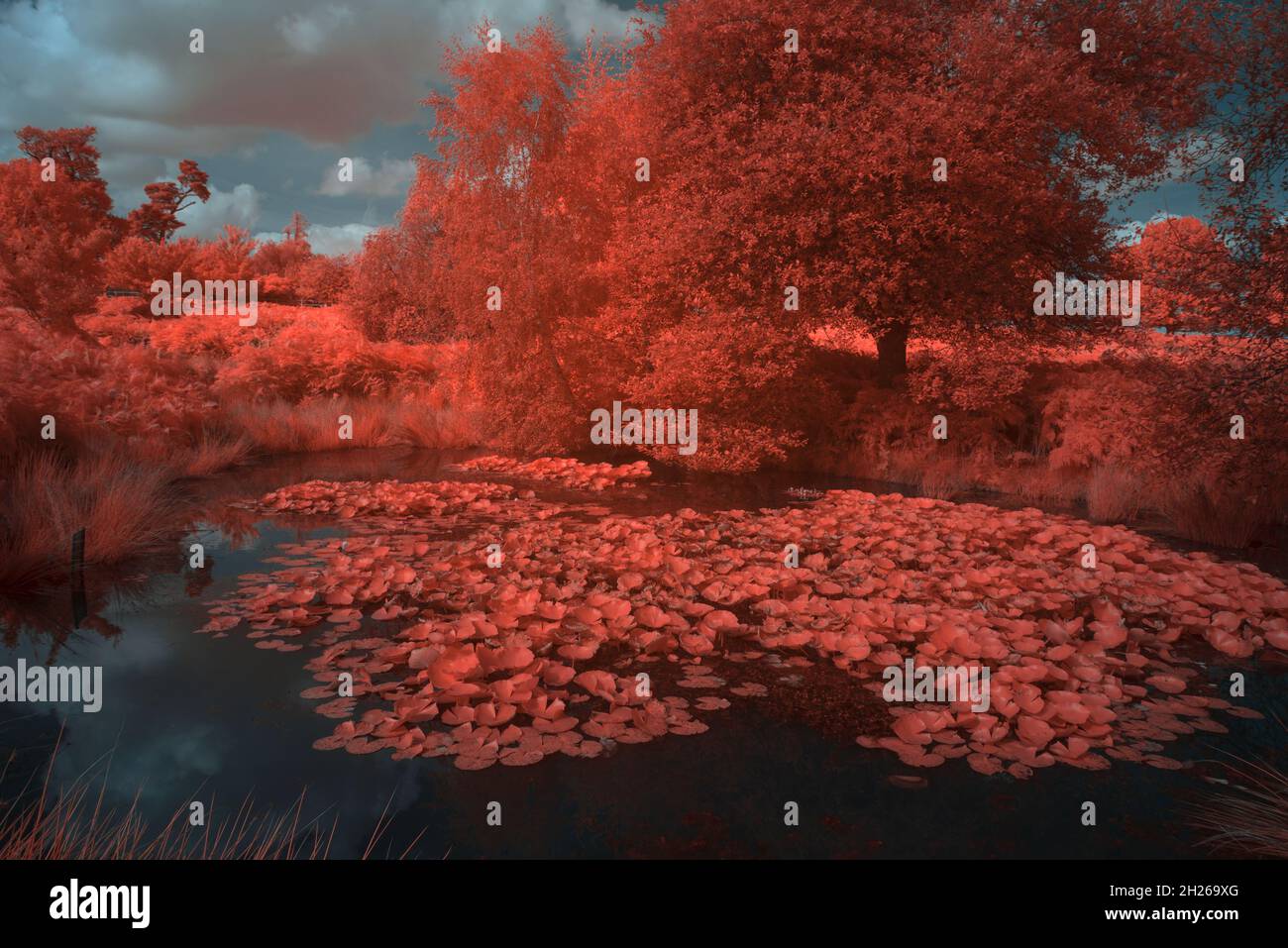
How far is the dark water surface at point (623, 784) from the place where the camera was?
3.41 meters

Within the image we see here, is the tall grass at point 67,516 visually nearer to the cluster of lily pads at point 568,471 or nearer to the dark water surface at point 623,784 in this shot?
the dark water surface at point 623,784

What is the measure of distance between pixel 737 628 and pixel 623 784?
231 cm

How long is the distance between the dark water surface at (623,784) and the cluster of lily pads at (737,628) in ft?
0.50

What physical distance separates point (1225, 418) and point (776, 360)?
281 inches

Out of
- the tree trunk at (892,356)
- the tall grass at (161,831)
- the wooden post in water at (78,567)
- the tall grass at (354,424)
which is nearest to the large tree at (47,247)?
the tall grass at (354,424)

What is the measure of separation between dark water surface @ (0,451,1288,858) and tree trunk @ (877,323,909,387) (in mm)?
11946

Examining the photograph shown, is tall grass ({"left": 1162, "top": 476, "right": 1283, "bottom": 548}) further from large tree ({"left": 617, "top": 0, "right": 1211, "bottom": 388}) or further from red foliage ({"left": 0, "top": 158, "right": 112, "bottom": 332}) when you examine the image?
red foliage ({"left": 0, "top": 158, "right": 112, "bottom": 332})

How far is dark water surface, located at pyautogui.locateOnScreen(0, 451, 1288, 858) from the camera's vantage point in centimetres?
341

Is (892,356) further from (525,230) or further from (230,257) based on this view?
(230,257)

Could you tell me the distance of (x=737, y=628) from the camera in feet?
19.5

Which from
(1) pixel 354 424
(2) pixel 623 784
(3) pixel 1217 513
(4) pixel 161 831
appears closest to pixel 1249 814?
(2) pixel 623 784

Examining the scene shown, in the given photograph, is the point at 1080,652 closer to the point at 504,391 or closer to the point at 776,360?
the point at 776,360

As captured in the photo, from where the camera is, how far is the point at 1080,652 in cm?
542
